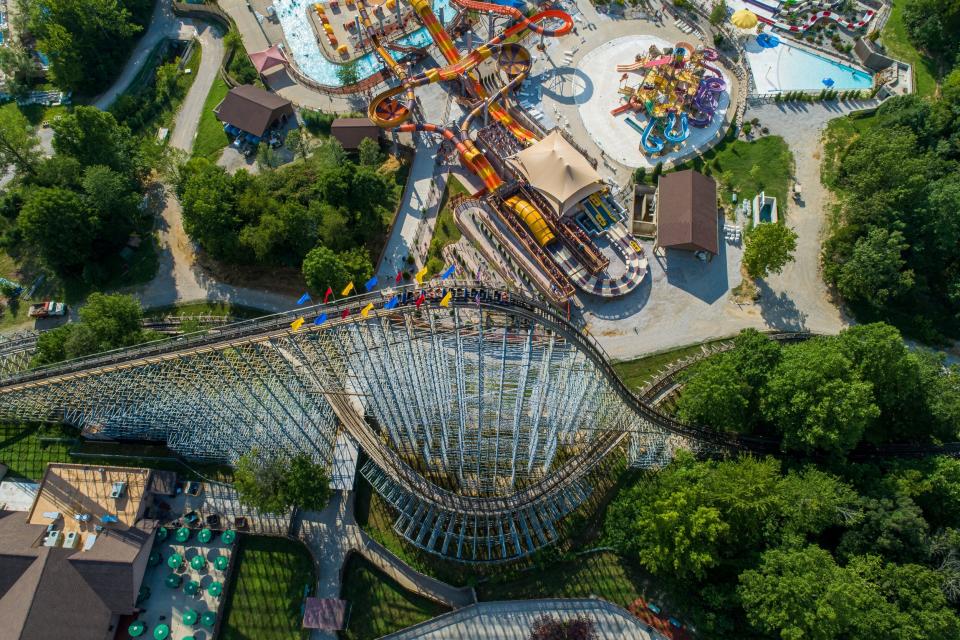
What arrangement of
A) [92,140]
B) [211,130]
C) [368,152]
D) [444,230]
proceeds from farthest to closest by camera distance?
[211,130] → [368,152] → [92,140] → [444,230]

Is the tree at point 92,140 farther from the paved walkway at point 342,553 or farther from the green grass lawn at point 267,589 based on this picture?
the paved walkway at point 342,553

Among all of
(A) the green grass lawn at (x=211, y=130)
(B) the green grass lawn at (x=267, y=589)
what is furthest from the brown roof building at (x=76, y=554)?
(A) the green grass lawn at (x=211, y=130)

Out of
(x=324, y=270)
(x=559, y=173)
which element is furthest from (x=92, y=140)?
(x=559, y=173)

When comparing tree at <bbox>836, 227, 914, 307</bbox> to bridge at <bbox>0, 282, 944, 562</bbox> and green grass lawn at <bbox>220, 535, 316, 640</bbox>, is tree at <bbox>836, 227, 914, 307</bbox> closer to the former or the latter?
bridge at <bbox>0, 282, 944, 562</bbox>

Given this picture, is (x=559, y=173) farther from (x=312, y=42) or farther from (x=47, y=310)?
(x=47, y=310)

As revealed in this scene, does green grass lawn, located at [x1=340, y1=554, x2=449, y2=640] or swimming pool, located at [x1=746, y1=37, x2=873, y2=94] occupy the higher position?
swimming pool, located at [x1=746, y1=37, x2=873, y2=94]

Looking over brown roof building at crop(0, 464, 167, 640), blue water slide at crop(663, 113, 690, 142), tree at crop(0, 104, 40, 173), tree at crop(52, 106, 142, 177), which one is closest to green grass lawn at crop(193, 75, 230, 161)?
tree at crop(52, 106, 142, 177)
